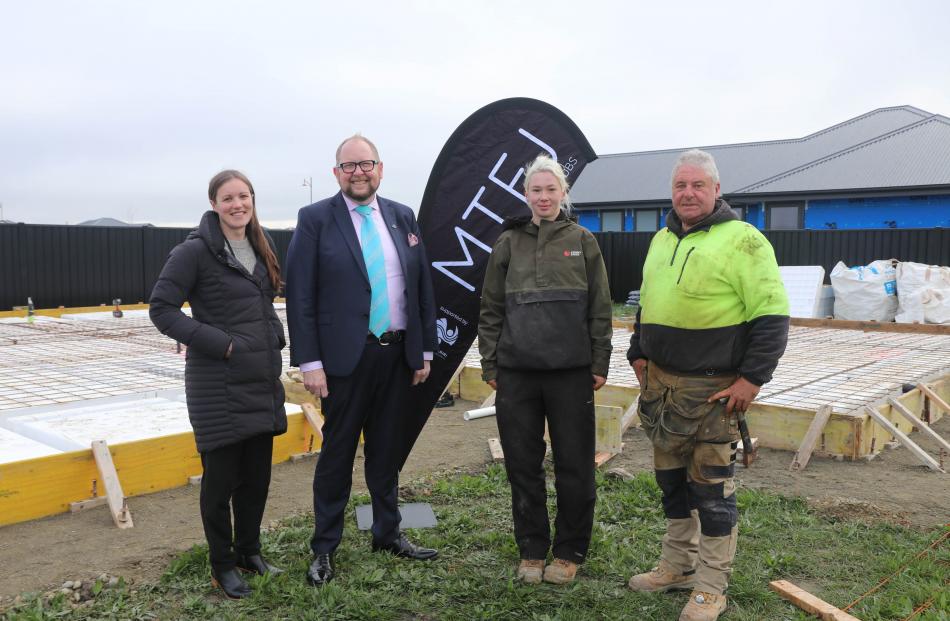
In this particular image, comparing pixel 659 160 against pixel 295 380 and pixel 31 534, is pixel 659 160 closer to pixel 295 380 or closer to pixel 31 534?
pixel 295 380

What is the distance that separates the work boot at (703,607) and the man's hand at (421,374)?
1.41m

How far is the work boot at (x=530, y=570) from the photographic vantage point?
10.2ft

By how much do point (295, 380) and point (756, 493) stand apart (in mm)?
3692

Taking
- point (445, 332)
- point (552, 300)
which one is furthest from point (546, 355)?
point (445, 332)

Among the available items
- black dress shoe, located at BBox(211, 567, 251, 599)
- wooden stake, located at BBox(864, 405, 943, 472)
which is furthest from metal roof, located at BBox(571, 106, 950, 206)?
black dress shoe, located at BBox(211, 567, 251, 599)

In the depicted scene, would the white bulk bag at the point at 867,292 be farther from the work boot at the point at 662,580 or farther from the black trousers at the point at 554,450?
the black trousers at the point at 554,450

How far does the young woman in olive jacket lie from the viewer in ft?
10.00

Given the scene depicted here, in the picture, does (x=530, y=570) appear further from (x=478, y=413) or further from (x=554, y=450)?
(x=478, y=413)

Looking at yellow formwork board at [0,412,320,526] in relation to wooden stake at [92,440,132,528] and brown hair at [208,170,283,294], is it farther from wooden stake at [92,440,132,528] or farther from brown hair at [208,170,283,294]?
brown hair at [208,170,283,294]

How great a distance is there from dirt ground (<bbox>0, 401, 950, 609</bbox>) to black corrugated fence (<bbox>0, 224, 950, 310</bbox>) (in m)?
11.9

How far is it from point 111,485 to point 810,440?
167 inches

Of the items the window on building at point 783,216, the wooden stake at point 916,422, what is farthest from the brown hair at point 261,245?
the window on building at point 783,216

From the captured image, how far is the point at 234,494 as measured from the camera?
3.10 metres

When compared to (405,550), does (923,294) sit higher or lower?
higher
